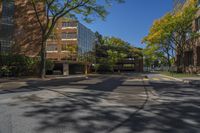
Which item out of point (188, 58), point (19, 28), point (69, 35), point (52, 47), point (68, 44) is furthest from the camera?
point (52, 47)

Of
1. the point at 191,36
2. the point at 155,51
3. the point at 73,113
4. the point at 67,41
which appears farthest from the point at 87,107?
the point at 67,41

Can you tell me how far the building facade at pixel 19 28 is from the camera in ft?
134

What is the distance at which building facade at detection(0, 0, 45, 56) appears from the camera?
40.8 metres

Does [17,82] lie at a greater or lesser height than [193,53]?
lesser

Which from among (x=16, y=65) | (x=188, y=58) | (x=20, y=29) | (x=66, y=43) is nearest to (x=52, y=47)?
(x=66, y=43)

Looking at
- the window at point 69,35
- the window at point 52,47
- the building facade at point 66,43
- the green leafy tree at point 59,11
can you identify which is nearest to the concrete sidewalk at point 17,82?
the green leafy tree at point 59,11

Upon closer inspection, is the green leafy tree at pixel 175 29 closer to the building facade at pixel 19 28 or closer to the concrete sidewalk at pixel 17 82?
the building facade at pixel 19 28

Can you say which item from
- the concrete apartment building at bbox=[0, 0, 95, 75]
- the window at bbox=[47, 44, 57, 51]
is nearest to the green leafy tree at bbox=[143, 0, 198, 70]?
the concrete apartment building at bbox=[0, 0, 95, 75]

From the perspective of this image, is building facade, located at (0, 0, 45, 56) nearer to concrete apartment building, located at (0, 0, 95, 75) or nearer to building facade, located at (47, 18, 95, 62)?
concrete apartment building, located at (0, 0, 95, 75)

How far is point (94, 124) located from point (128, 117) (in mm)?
1267

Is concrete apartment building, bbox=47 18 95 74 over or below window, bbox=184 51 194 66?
over

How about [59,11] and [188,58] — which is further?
[188,58]

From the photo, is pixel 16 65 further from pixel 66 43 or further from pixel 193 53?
pixel 66 43

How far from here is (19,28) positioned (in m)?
42.2
